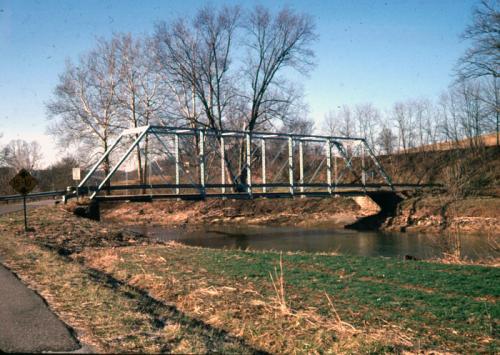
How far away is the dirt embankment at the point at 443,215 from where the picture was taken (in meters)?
29.2

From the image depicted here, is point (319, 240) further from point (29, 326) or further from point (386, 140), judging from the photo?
point (386, 140)

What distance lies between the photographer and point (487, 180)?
4122cm

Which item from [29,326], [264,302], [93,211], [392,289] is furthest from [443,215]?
[29,326]

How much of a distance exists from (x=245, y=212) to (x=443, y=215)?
1460 cm

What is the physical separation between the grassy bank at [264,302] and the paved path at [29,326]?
0.22 metres

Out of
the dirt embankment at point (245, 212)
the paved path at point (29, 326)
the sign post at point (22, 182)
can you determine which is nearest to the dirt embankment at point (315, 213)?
the dirt embankment at point (245, 212)

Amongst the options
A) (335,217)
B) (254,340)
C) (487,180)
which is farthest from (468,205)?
(254,340)

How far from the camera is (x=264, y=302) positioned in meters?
8.30

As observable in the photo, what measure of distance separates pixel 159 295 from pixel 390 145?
52760mm

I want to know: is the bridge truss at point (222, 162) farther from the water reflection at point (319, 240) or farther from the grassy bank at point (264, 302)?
the grassy bank at point (264, 302)

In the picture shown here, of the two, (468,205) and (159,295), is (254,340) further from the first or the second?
(468,205)

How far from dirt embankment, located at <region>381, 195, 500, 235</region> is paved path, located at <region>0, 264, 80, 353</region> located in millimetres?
24089

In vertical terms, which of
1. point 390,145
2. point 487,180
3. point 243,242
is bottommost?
point 243,242

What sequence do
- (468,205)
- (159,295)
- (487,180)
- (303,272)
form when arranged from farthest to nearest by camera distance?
(487,180) < (468,205) < (303,272) < (159,295)
